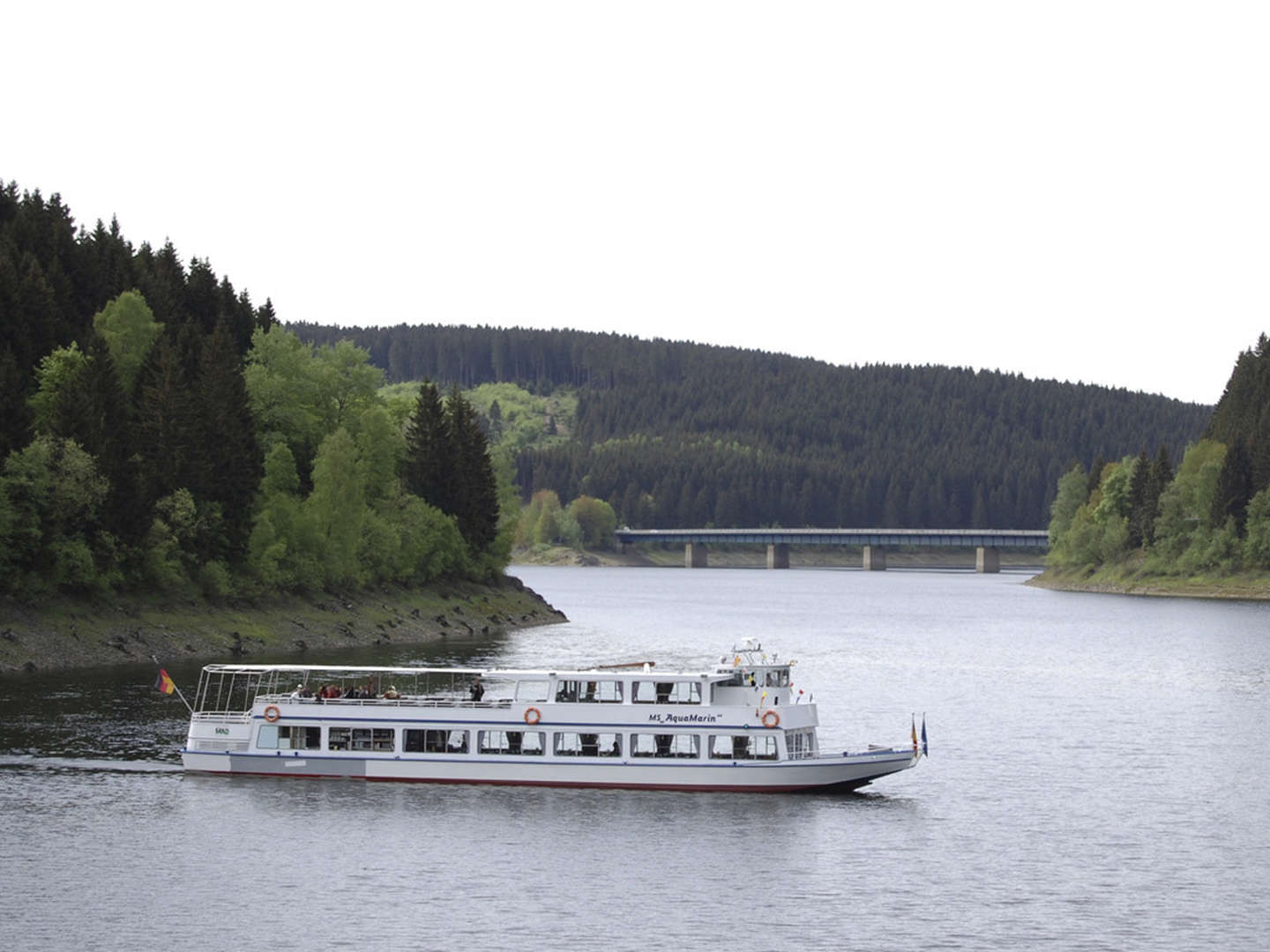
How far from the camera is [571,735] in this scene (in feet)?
235

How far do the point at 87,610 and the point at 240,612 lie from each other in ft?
49.7

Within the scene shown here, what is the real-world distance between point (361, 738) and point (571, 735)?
9.52 meters

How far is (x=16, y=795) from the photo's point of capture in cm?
6512

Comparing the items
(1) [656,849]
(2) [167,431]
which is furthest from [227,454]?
(1) [656,849]

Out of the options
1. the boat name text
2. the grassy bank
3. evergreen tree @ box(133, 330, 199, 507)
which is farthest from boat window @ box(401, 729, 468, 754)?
evergreen tree @ box(133, 330, 199, 507)

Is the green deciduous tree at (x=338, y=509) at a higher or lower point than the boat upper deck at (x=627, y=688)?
higher

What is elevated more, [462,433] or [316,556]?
[462,433]

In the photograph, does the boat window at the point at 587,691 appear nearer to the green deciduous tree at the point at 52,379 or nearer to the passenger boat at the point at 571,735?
the passenger boat at the point at 571,735

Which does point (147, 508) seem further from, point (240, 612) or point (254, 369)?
point (254, 369)

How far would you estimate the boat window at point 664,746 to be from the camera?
2795 inches

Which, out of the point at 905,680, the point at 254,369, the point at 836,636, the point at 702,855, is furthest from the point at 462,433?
the point at 702,855

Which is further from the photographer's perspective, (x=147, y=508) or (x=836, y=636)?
(x=836, y=636)

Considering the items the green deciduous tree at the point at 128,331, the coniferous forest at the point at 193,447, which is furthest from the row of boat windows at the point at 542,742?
the green deciduous tree at the point at 128,331

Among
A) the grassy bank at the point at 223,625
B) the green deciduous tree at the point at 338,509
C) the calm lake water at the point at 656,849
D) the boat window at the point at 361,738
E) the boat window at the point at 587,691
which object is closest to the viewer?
the calm lake water at the point at 656,849
